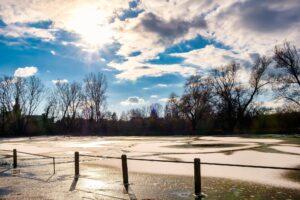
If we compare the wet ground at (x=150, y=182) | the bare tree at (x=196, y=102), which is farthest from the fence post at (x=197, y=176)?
the bare tree at (x=196, y=102)

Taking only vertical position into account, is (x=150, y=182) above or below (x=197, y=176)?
below

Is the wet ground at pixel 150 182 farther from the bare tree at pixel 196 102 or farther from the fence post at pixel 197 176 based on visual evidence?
the bare tree at pixel 196 102

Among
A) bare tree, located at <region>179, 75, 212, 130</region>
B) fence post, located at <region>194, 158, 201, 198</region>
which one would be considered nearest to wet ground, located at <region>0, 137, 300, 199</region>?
fence post, located at <region>194, 158, 201, 198</region>

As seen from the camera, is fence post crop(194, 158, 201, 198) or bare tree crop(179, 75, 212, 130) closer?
fence post crop(194, 158, 201, 198)

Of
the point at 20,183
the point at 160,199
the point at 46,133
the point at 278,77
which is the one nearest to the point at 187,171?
the point at 160,199

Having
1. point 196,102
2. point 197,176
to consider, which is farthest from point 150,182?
point 196,102

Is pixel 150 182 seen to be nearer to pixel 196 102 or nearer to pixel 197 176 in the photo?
pixel 197 176

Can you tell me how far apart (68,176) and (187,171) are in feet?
15.8

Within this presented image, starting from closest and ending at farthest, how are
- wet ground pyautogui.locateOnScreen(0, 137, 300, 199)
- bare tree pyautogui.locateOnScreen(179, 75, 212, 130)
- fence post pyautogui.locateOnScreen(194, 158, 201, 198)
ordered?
fence post pyautogui.locateOnScreen(194, 158, 201, 198)
wet ground pyautogui.locateOnScreen(0, 137, 300, 199)
bare tree pyautogui.locateOnScreen(179, 75, 212, 130)

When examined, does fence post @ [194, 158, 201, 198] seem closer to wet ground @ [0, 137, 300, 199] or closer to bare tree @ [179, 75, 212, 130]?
wet ground @ [0, 137, 300, 199]

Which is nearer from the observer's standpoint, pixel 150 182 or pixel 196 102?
pixel 150 182

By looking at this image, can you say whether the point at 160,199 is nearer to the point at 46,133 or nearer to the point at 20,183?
the point at 20,183

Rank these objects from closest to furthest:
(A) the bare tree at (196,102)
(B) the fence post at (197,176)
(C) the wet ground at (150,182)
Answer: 1. (B) the fence post at (197,176)
2. (C) the wet ground at (150,182)
3. (A) the bare tree at (196,102)

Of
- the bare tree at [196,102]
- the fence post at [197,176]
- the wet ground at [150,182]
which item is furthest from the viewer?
the bare tree at [196,102]
